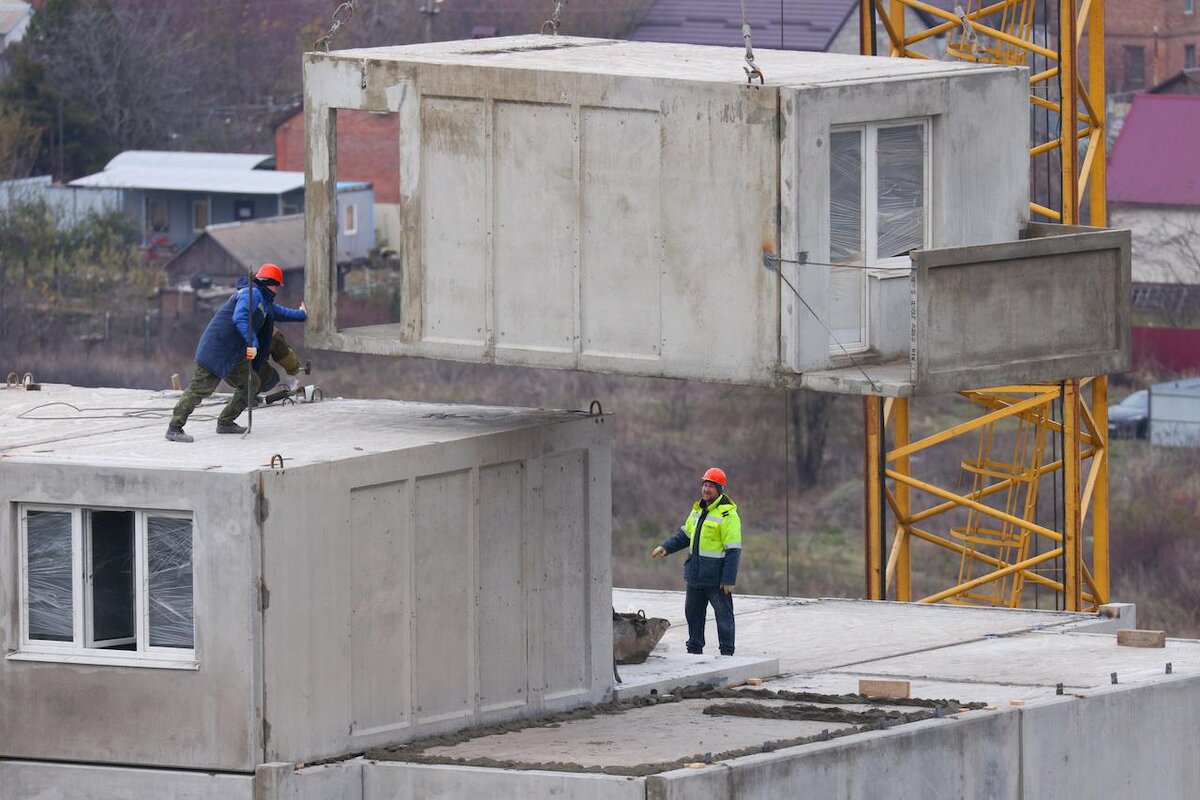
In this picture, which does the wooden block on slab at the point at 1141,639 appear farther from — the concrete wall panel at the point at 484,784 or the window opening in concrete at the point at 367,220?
the window opening in concrete at the point at 367,220

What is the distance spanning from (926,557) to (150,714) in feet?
104

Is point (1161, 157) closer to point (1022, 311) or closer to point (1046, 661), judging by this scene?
point (1046, 661)

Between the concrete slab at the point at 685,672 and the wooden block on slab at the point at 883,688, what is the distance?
1.24 metres

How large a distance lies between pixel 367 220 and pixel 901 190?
48.6m

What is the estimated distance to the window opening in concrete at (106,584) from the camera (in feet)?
56.2

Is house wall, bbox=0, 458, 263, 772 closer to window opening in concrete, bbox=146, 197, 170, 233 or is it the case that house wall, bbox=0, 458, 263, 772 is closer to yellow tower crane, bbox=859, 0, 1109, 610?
yellow tower crane, bbox=859, 0, 1109, 610

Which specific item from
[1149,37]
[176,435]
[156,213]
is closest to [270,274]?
[176,435]

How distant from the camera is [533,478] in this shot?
748 inches

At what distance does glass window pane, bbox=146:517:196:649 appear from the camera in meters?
17.1

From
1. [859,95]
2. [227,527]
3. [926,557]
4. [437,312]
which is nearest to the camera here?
[227,527]

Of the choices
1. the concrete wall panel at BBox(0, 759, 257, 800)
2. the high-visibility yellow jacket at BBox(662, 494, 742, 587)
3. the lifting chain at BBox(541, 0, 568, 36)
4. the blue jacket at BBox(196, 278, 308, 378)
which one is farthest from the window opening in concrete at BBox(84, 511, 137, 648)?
the lifting chain at BBox(541, 0, 568, 36)

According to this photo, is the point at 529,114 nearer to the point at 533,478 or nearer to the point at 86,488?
the point at 533,478

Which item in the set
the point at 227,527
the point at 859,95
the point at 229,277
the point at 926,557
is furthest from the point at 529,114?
the point at 229,277

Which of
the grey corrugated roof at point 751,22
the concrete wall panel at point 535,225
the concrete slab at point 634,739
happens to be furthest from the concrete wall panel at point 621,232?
the grey corrugated roof at point 751,22
